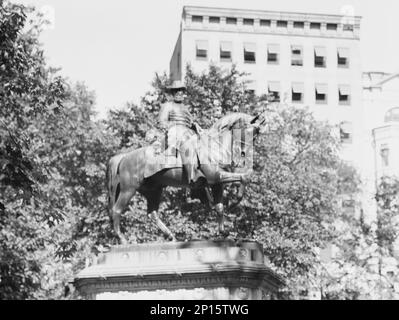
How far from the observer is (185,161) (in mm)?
24094

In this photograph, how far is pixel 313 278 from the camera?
48.2 m

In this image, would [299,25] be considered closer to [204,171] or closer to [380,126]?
[380,126]

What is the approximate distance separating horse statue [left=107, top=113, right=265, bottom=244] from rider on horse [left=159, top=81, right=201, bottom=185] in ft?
0.46

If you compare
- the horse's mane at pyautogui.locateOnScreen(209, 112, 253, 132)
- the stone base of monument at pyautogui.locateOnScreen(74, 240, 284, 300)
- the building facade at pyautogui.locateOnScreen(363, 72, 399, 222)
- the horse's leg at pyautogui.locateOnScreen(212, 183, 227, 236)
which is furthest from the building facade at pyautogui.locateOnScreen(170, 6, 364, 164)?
the stone base of monument at pyautogui.locateOnScreen(74, 240, 284, 300)

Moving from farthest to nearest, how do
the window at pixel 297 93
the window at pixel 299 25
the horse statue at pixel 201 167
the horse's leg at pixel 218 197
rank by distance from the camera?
1. the window at pixel 299 25
2. the window at pixel 297 93
3. the horse's leg at pixel 218 197
4. the horse statue at pixel 201 167

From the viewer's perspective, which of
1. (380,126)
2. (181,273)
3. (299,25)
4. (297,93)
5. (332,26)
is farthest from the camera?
(332,26)

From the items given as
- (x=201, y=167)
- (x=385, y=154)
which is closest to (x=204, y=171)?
(x=201, y=167)

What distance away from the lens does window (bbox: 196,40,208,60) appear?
280 feet

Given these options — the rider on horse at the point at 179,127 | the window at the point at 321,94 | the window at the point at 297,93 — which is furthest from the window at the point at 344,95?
the rider on horse at the point at 179,127

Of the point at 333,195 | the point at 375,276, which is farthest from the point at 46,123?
the point at 375,276

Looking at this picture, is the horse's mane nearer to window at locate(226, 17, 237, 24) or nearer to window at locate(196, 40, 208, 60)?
window at locate(196, 40, 208, 60)

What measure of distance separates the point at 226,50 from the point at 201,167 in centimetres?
6353

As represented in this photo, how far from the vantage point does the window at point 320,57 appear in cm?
8844

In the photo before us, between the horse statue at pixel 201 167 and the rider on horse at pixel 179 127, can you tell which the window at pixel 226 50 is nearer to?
the rider on horse at pixel 179 127
